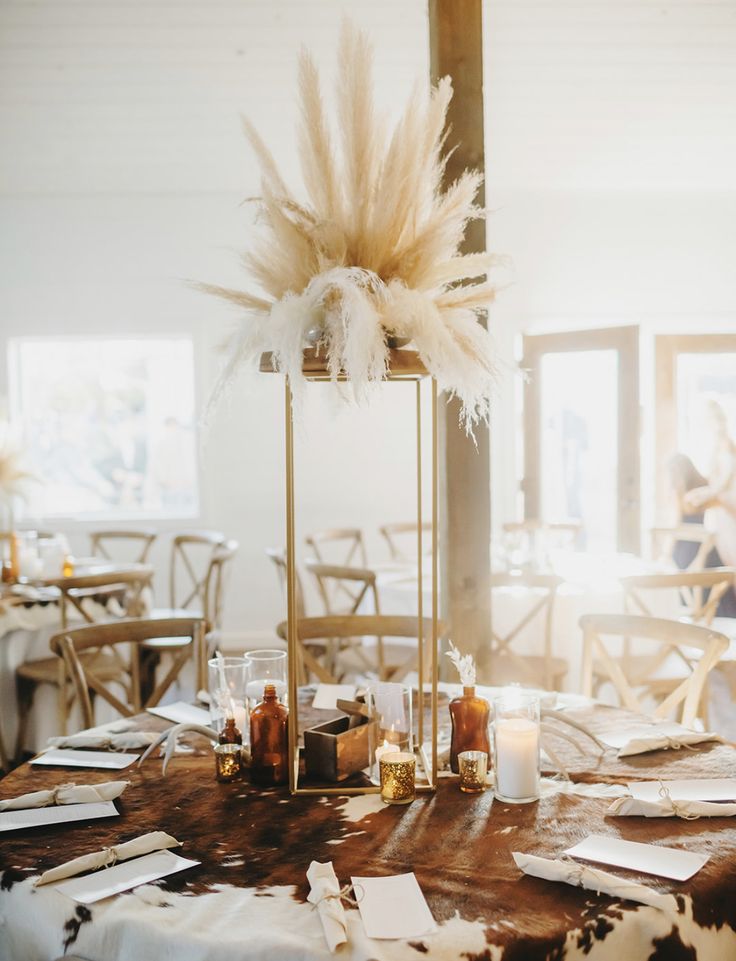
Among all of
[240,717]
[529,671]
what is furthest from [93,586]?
[240,717]

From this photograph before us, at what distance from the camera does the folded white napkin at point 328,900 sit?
1.11 metres

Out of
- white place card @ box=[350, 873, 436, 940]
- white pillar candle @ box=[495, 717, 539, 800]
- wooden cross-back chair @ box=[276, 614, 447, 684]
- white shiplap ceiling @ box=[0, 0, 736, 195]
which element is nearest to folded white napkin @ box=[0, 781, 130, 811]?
white place card @ box=[350, 873, 436, 940]

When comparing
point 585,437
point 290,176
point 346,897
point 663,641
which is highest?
point 290,176

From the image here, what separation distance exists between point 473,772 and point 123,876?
2.01 ft

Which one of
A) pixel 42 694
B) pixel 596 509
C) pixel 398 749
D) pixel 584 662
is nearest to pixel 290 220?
pixel 398 749

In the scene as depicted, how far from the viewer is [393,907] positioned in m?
1.17

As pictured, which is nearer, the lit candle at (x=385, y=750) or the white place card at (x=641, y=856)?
the white place card at (x=641, y=856)

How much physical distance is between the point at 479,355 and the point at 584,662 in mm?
1227

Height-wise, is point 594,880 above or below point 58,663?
above

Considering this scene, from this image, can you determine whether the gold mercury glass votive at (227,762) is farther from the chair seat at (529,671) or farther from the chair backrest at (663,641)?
the chair seat at (529,671)

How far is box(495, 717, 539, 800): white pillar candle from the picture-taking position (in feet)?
5.00

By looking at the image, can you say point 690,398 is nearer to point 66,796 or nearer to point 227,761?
point 227,761

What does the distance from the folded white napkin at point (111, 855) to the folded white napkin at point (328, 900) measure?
0.24 m

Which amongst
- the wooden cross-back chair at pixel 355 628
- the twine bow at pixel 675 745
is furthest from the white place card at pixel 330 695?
the twine bow at pixel 675 745
